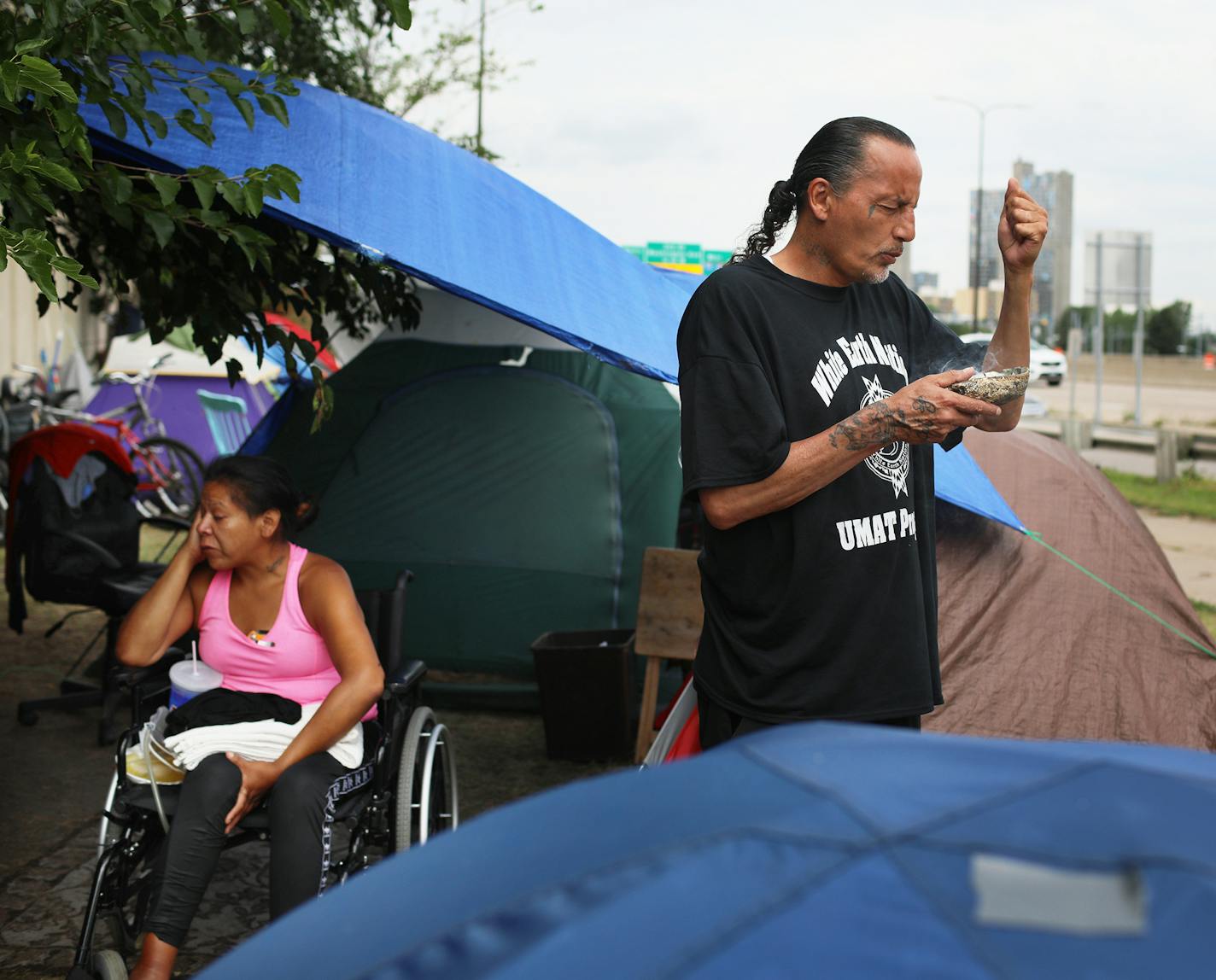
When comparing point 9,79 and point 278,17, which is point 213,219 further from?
point 9,79

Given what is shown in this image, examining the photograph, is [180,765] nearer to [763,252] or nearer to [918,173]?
[763,252]

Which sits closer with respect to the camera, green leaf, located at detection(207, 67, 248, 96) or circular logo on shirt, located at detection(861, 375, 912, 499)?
circular logo on shirt, located at detection(861, 375, 912, 499)

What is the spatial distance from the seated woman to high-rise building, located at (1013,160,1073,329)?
6709 cm

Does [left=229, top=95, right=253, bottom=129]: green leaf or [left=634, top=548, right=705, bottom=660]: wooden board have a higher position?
[left=229, top=95, right=253, bottom=129]: green leaf

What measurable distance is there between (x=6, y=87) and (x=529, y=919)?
208 centimetres

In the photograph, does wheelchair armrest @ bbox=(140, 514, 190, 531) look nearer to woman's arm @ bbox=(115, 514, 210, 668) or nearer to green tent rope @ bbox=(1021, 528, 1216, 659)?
woman's arm @ bbox=(115, 514, 210, 668)

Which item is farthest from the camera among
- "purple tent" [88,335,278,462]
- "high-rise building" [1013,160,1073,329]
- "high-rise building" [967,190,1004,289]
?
"high-rise building" [1013,160,1073,329]

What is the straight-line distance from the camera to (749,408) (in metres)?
2.12

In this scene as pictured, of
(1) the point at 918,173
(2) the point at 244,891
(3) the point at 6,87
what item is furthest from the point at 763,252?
(2) the point at 244,891

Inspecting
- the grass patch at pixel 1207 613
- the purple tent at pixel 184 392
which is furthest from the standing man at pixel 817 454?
the purple tent at pixel 184 392

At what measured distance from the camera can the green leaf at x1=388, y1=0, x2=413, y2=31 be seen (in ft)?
9.51

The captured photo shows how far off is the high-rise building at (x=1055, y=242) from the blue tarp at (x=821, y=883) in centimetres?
6917

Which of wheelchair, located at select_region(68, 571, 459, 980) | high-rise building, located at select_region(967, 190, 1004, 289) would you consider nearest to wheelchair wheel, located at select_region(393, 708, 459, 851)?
wheelchair, located at select_region(68, 571, 459, 980)

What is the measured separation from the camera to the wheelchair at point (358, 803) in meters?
3.10
